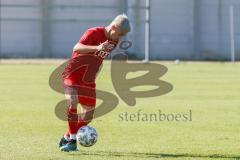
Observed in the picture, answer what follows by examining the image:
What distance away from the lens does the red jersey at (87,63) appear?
12273 millimetres

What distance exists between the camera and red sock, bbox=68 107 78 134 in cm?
1233

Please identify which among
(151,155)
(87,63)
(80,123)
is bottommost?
(151,155)

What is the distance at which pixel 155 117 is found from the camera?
17.8 metres

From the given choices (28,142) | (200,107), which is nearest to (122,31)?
(28,142)

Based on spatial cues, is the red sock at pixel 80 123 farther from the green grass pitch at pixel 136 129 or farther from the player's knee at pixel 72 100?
the green grass pitch at pixel 136 129

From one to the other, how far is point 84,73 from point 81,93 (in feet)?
1.13

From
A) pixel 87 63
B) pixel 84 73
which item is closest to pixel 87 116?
pixel 84 73

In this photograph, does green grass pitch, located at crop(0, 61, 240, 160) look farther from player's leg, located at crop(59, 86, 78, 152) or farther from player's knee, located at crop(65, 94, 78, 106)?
player's knee, located at crop(65, 94, 78, 106)

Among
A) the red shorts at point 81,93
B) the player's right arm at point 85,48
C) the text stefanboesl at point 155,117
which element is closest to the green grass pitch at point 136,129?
the text stefanboesl at point 155,117

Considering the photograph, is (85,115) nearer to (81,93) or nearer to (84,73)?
(81,93)

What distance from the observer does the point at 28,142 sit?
1324 centimetres

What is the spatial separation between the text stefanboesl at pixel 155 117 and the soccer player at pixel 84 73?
4.64 meters

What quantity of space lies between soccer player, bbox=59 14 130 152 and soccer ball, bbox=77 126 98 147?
0.20 meters

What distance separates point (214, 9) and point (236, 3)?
184 cm
